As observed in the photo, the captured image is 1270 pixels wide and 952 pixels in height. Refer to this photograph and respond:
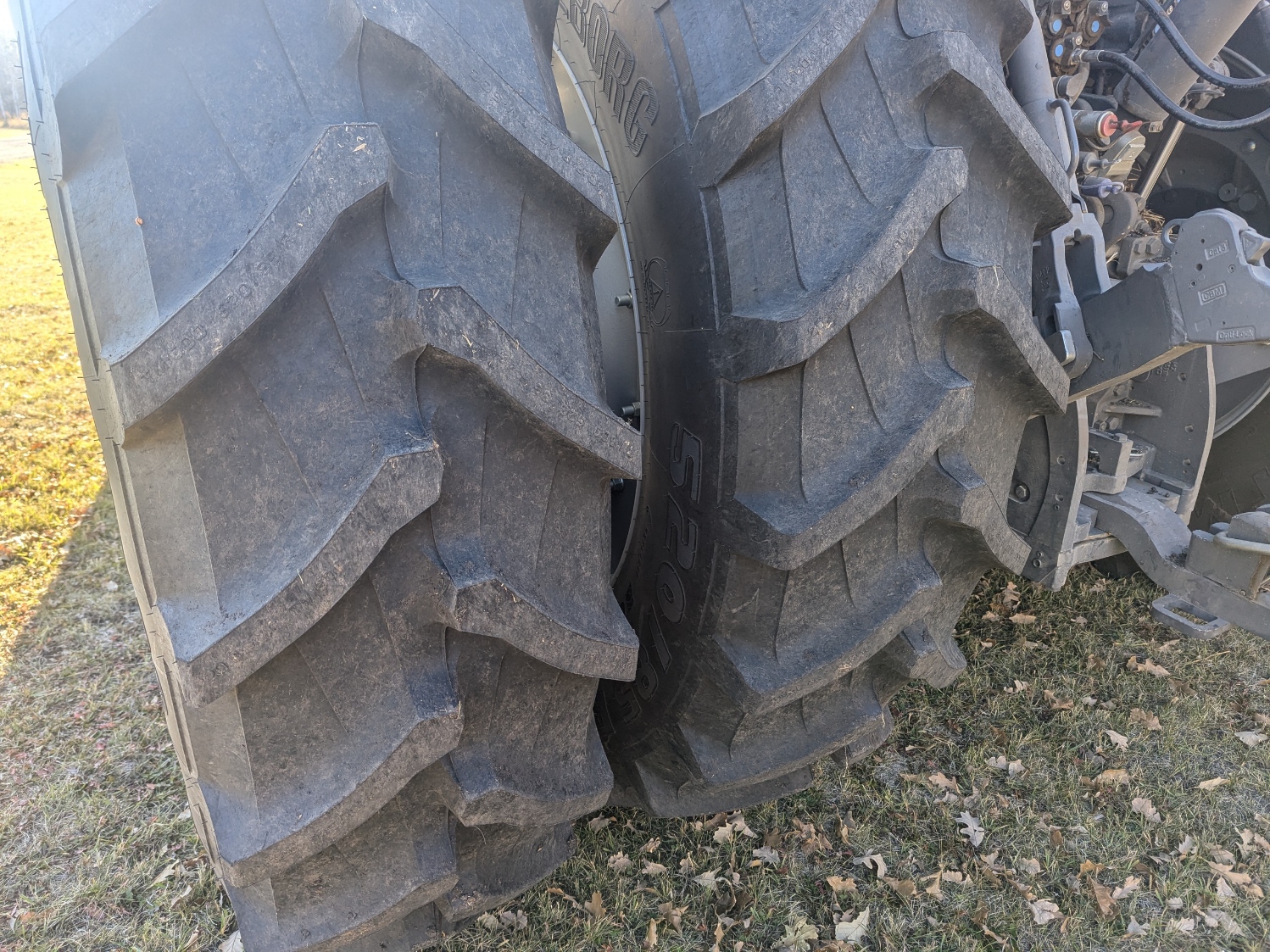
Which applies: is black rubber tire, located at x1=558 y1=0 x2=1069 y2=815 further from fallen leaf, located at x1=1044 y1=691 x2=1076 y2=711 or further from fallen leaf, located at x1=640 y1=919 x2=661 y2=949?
fallen leaf, located at x1=1044 y1=691 x2=1076 y2=711

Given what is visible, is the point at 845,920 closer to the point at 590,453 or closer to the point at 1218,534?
the point at 1218,534

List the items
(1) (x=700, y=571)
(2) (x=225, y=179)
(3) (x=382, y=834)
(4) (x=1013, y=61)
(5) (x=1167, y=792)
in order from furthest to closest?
(5) (x=1167, y=792) → (4) (x=1013, y=61) → (1) (x=700, y=571) → (3) (x=382, y=834) → (2) (x=225, y=179)

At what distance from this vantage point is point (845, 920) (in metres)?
1.77

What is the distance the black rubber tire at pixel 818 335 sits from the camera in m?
1.16

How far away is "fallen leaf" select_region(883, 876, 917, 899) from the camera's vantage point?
1836mm

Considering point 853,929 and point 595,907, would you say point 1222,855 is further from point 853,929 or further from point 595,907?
point 595,907

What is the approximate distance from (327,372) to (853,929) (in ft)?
5.01

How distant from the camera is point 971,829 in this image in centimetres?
201

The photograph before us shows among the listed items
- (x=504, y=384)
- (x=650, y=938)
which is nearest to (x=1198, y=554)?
(x=650, y=938)

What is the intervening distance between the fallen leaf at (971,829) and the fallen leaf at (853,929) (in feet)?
1.22

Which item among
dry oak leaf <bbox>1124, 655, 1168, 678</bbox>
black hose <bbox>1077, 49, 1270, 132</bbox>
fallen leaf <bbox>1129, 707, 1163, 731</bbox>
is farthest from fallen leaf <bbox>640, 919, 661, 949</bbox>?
black hose <bbox>1077, 49, 1270, 132</bbox>

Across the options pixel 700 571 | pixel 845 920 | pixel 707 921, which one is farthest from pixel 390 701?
pixel 845 920

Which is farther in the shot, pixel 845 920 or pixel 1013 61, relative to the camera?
pixel 845 920

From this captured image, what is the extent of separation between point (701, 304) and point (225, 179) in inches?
25.2
